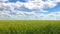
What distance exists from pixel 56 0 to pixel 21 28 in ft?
2.69

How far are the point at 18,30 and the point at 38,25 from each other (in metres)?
0.39

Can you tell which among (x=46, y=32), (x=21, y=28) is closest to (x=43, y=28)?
(x=46, y=32)

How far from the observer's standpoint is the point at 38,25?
3.14 m

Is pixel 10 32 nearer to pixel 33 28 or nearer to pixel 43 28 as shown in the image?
pixel 33 28

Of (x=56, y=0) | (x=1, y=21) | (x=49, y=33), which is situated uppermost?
(x=56, y=0)

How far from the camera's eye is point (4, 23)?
3258 millimetres

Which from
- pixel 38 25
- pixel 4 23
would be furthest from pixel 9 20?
pixel 38 25

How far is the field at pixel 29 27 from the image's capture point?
9.88ft

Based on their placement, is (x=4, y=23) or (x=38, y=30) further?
(x=4, y=23)

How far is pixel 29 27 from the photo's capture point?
3.09m

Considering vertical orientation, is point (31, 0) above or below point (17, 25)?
above

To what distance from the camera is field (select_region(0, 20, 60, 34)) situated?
3.01 meters

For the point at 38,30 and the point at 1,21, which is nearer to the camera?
the point at 38,30

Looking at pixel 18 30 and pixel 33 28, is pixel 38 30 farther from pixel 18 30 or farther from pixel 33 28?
pixel 18 30
